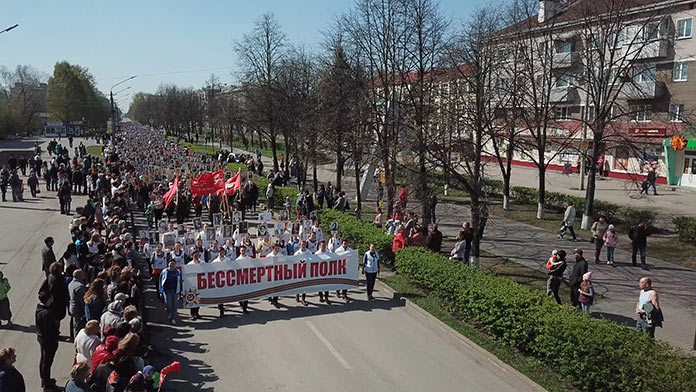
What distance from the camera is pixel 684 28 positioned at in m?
38.2

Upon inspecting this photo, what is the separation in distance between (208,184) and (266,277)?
8.33 m

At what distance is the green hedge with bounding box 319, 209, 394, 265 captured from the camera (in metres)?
16.9

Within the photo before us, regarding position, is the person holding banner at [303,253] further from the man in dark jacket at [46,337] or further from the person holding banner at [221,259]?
the man in dark jacket at [46,337]

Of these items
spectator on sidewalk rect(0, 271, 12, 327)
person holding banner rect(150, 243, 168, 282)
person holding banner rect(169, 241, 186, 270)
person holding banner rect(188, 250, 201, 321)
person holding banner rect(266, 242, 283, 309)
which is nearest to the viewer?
spectator on sidewalk rect(0, 271, 12, 327)

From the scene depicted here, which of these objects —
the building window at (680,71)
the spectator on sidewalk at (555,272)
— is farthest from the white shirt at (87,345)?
the building window at (680,71)

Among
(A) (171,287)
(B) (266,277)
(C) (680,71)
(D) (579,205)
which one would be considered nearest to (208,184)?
(B) (266,277)

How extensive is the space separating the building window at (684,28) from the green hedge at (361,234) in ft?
104

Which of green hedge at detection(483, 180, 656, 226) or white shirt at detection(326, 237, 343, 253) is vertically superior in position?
green hedge at detection(483, 180, 656, 226)

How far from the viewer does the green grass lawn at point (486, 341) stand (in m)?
9.45

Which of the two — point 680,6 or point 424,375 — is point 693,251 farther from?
point 680,6

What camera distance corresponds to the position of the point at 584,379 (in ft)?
28.9

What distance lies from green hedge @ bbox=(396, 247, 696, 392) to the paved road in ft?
26.5

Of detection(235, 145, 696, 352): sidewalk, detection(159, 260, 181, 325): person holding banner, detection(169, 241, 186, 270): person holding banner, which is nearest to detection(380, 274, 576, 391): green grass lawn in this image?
detection(235, 145, 696, 352): sidewalk

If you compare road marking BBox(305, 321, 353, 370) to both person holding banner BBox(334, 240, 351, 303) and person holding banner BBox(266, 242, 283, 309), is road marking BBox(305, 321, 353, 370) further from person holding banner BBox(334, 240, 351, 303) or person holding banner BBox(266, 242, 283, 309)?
person holding banner BBox(334, 240, 351, 303)
